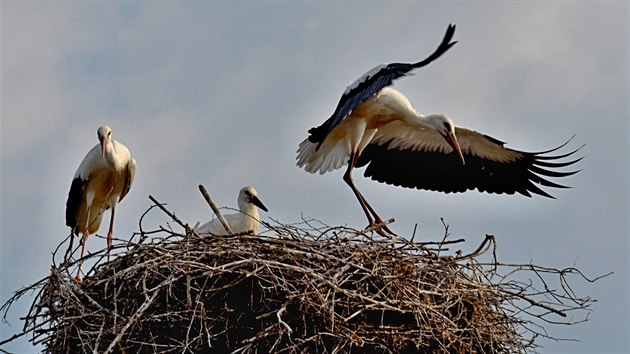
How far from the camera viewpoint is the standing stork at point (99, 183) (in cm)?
861

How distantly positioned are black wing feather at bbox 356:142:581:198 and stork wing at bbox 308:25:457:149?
3.19ft

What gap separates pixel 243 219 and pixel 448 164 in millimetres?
1880

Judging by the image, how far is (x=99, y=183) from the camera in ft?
28.6

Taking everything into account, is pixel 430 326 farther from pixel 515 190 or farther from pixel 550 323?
pixel 515 190

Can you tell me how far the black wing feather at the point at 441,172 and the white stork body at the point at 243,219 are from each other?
3.02 ft

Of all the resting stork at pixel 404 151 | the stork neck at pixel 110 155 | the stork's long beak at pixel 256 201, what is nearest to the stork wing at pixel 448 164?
the resting stork at pixel 404 151

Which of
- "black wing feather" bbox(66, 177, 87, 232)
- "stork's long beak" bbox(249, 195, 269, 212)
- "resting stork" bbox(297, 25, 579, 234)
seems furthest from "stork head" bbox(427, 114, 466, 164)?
"black wing feather" bbox(66, 177, 87, 232)

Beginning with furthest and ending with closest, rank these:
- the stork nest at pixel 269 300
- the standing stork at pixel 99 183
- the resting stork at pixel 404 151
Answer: the standing stork at pixel 99 183, the resting stork at pixel 404 151, the stork nest at pixel 269 300

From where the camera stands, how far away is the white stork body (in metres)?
7.83

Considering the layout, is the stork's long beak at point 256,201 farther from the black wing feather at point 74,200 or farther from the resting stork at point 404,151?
the black wing feather at point 74,200

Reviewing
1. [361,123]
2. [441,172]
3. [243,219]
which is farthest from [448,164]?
[243,219]

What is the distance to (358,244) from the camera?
20.9ft

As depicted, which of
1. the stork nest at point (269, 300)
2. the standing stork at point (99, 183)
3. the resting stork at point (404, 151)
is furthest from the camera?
the standing stork at point (99, 183)

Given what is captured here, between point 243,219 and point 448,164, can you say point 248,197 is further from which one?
point 448,164
